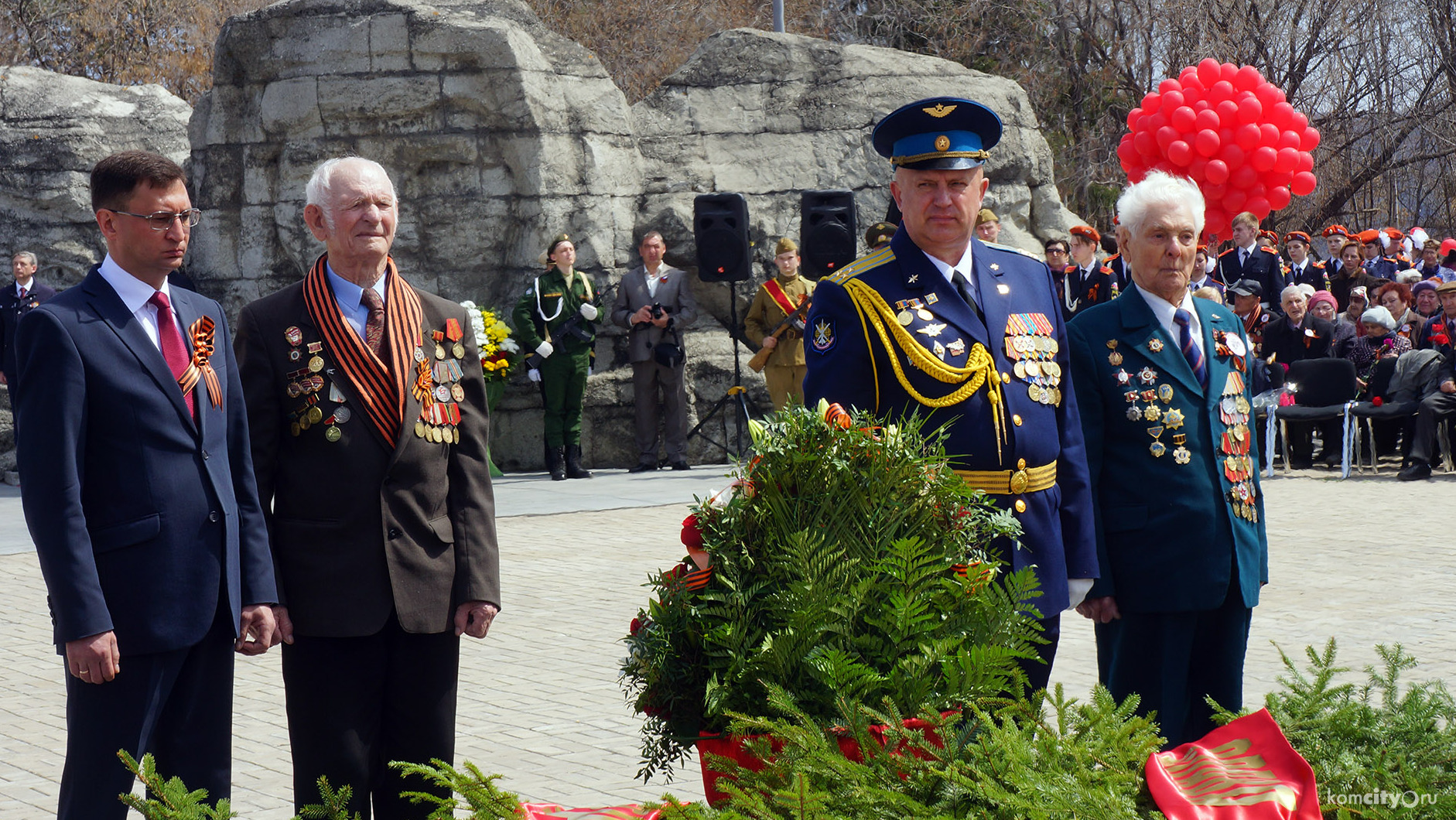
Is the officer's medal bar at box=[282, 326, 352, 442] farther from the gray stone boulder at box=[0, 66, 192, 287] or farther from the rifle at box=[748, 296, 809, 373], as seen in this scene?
the gray stone boulder at box=[0, 66, 192, 287]

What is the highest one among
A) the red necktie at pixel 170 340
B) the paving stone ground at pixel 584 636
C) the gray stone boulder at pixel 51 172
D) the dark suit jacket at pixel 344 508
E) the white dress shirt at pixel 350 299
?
the gray stone boulder at pixel 51 172

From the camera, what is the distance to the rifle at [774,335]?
12.4m

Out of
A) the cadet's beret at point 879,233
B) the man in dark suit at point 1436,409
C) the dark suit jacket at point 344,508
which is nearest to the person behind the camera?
the dark suit jacket at point 344,508

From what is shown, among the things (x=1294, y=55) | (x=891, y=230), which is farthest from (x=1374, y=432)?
(x=1294, y=55)

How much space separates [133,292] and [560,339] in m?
9.53

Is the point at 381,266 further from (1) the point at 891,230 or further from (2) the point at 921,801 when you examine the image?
(1) the point at 891,230

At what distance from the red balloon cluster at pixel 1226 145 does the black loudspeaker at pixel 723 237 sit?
10.8ft

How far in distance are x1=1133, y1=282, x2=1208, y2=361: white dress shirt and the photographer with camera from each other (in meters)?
9.05

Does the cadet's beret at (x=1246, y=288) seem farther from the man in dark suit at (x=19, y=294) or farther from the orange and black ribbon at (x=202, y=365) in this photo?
the orange and black ribbon at (x=202, y=365)

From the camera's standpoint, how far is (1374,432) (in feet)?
44.5

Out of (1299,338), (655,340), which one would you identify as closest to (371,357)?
(655,340)

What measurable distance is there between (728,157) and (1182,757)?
12820 millimetres

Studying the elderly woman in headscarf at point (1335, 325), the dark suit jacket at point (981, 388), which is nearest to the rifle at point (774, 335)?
the elderly woman in headscarf at point (1335, 325)

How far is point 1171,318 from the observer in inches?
152
